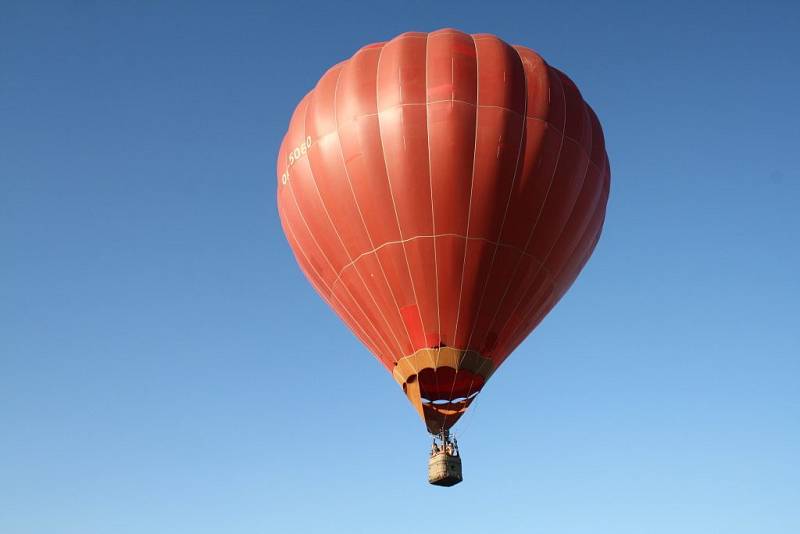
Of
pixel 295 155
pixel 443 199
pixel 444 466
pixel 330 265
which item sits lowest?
pixel 444 466

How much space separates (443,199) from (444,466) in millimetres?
4946

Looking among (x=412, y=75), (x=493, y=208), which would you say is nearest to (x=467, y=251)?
(x=493, y=208)

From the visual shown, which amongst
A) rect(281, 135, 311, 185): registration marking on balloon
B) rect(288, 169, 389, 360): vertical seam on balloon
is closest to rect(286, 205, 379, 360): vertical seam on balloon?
rect(288, 169, 389, 360): vertical seam on balloon

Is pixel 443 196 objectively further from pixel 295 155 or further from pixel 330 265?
pixel 295 155

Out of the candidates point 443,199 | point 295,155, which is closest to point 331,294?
point 295,155

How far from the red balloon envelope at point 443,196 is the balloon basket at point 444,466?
0.50 metres

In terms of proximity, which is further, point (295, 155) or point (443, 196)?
point (295, 155)

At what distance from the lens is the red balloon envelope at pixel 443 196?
1864cm

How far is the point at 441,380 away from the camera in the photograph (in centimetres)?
1914

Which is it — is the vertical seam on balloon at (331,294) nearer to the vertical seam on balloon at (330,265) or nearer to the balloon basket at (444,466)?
the vertical seam on balloon at (330,265)

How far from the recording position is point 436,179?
60.8ft

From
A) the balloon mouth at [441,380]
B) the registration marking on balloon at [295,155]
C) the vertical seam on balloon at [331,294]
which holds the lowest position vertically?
the balloon mouth at [441,380]

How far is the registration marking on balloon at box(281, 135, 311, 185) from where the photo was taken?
19.8m

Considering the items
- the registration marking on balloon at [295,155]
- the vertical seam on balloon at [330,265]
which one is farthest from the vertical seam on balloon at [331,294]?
the registration marking on balloon at [295,155]
